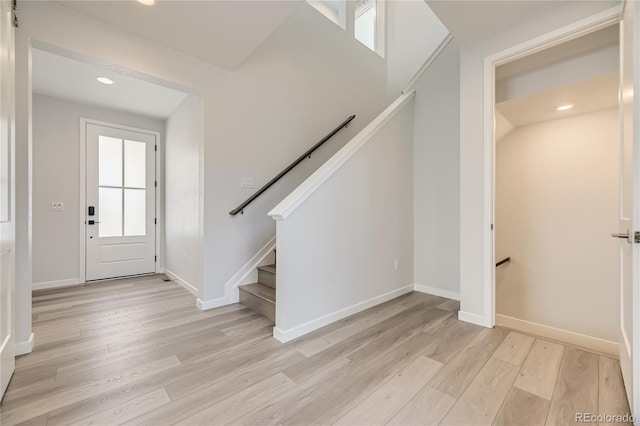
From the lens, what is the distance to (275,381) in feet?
5.17

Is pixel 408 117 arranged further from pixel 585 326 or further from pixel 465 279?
pixel 585 326

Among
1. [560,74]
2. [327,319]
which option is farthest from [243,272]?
[560,74]

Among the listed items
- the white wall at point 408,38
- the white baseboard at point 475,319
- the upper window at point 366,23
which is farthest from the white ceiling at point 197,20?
the upper window at point 366,23

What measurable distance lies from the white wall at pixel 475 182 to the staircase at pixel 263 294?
5.85ft

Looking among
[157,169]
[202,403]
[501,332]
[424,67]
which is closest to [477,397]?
[501,332]

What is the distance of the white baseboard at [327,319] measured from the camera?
6.76 ft

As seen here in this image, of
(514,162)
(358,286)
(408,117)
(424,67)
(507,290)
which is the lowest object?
(507,290)

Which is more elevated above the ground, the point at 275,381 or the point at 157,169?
the point at 157,169

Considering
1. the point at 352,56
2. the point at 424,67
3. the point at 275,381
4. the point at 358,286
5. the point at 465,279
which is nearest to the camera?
the point at 275,381

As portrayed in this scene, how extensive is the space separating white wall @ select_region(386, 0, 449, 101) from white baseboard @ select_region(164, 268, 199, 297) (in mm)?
4262

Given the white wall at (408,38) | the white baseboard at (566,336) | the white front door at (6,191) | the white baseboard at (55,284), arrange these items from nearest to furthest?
the white front door at (6,191)
the white baseboard at (566,336)
the white baseboard at (55,284)
the white wall at (408,38)

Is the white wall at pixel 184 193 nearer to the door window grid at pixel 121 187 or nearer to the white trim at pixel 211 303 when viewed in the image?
the white trim at pixel 211 303

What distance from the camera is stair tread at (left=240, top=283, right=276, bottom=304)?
2496mm

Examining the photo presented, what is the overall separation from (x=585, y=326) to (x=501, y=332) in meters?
1.66
